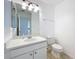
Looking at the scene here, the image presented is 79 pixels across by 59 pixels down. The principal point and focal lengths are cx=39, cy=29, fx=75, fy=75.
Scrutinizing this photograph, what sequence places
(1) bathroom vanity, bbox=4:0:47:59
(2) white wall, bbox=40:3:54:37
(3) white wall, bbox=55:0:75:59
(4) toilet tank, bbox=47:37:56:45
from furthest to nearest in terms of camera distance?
(4) toilet tank, bbox=47:37:56:45 < (2) white wall, bbox=40:3:54:37 < (3) white wall, bbox=55:0:75:59 < (1) bathroom vanity, bbox=4:0:47:59

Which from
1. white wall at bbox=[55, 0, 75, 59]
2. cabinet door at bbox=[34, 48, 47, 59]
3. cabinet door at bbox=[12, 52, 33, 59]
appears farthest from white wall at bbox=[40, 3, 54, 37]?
cabinet door at bbox=[12, 52, 33, 59]

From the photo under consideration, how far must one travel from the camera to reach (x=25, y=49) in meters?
1.49

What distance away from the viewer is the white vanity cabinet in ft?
4.33

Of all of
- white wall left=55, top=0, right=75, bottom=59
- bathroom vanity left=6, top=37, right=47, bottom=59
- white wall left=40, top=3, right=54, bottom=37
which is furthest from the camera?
white wall left=40, top=3, right=54, bottom=37

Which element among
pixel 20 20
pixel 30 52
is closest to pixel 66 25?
pixel 20 20

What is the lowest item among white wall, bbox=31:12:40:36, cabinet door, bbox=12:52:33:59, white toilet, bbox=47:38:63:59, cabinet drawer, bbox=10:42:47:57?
white toilet, bbox=47:38:63:59

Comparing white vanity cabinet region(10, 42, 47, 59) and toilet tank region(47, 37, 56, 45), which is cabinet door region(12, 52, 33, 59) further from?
toilet tank region(47, 37, 56, 45)

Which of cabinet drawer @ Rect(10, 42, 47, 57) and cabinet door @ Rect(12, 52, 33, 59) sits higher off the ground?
cabinet drawer @ Rect(10, 42, 47, 57)

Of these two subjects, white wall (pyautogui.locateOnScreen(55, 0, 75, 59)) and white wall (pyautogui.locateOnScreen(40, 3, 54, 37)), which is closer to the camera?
white wall (pyautogui.locateOnScreen(55, 0, 75, 59))

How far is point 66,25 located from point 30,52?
74.7 inches

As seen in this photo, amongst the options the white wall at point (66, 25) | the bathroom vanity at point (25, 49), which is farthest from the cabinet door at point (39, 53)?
the white wall at point (66, 25)

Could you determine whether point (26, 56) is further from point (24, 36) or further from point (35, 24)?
point (35, 24)
